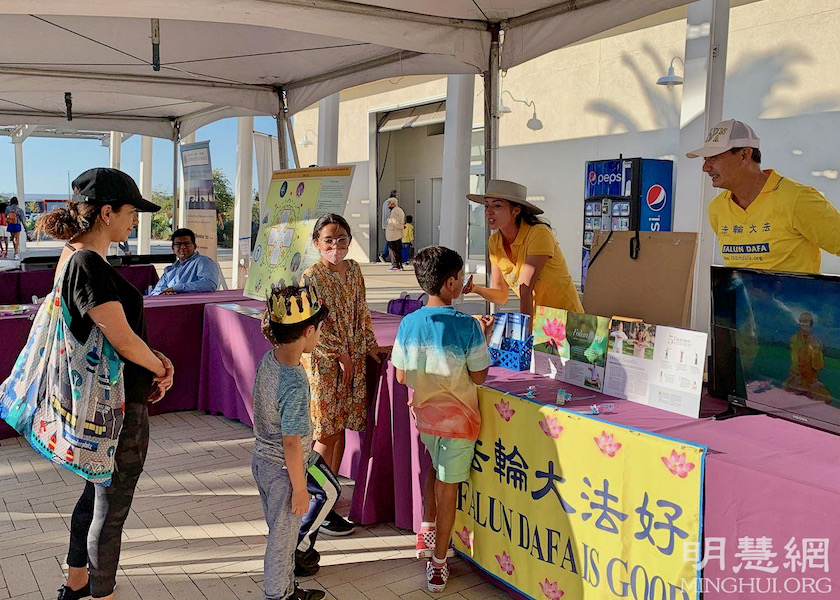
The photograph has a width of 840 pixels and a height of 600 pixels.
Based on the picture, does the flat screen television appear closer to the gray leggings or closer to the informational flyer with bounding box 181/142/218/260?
the gray leggings

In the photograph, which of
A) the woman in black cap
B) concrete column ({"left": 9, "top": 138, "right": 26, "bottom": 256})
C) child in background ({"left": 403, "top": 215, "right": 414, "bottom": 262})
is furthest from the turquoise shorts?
concrete column ({"left": 9, "top": 138, "right": 26, "bottom": 256})

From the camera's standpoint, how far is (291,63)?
222 inches

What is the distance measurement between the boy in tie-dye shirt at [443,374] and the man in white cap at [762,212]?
1039 millimetres

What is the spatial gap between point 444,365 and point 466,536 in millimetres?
728

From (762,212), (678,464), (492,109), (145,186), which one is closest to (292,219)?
(492,109)

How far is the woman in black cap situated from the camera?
86.3 inches

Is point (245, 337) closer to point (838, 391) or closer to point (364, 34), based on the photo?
point (364, 34)

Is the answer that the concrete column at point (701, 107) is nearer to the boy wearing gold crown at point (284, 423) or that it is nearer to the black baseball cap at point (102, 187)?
the boy wearing gold crown at point (284, 423)

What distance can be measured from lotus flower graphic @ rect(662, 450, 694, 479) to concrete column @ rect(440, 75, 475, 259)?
6344 millimetres

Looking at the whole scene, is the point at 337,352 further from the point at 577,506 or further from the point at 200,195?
the point at 200,195

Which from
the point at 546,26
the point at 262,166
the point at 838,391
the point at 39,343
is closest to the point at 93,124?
the point at 262,166

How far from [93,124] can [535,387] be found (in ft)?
26.7

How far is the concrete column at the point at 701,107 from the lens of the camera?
19.1 feet

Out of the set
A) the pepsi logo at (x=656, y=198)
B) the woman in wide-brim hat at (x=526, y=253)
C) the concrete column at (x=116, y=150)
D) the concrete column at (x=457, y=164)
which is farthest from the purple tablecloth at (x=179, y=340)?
the concrete column at (x=116, y=150)
